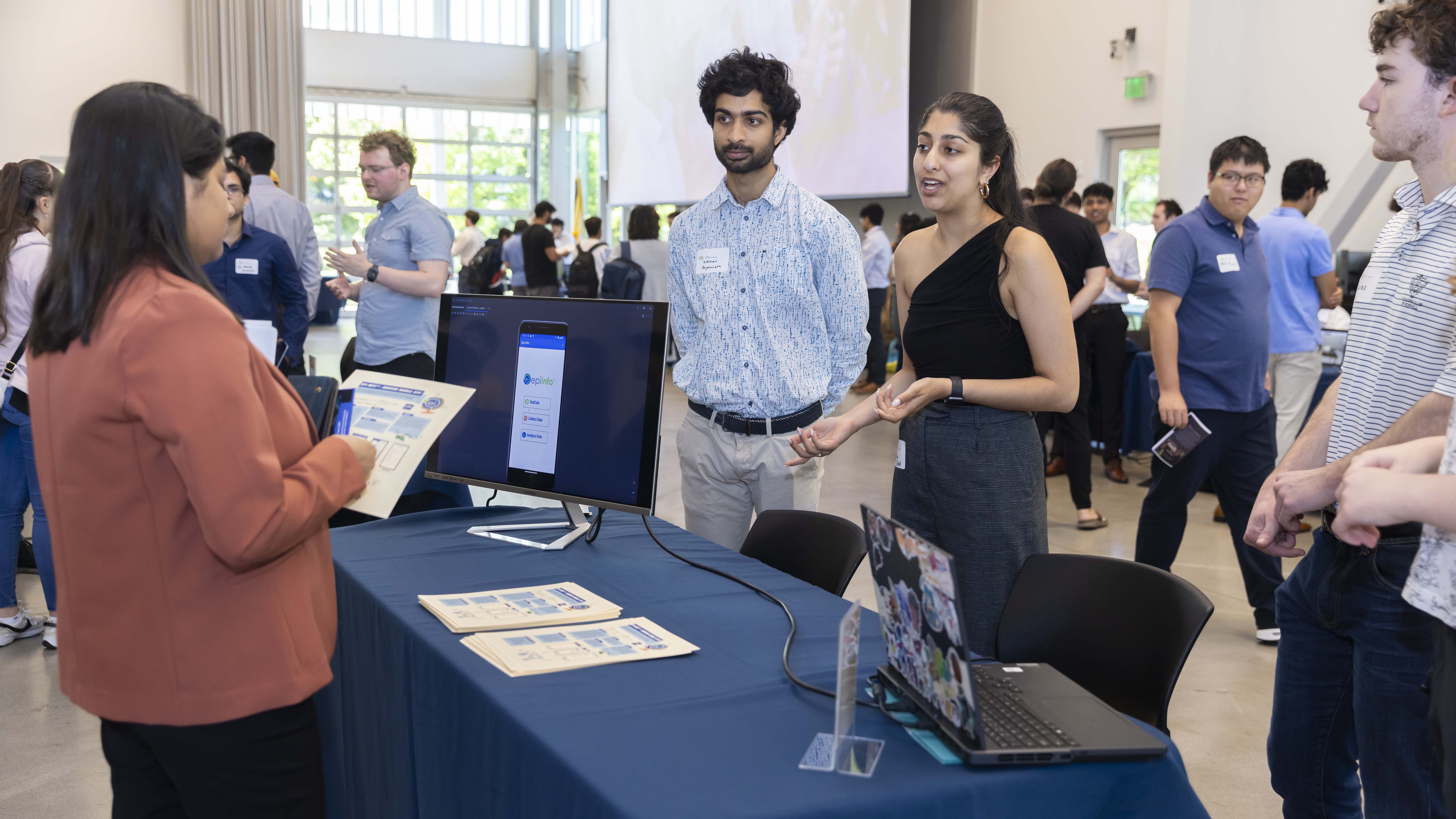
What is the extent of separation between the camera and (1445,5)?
56.2 inches

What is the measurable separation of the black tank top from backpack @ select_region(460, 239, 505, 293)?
10091 mm

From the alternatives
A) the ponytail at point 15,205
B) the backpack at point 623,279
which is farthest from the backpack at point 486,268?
the ponytail at point 15,205

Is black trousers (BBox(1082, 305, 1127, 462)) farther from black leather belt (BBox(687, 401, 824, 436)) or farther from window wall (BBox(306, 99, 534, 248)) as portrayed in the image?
window wall (BBox(306, 99, 534, 248))

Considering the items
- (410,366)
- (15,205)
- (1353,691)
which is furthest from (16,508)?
(1353,691)

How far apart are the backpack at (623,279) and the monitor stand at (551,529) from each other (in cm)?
680

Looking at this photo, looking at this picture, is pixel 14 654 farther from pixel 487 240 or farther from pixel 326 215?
pixel 326 215

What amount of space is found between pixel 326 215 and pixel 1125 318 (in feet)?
42.2

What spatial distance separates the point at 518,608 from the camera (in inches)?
65.0

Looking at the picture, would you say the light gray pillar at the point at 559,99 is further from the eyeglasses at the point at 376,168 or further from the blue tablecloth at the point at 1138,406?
the eyeglasses at the point at 376,168

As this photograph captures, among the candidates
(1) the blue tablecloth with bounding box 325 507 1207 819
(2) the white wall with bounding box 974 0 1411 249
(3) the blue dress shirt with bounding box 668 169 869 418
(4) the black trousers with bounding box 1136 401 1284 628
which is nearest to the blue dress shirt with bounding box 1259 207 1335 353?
(4) the black trousers with bounding box 1136 401 1284 628

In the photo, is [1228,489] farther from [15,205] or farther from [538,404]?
[15,205]

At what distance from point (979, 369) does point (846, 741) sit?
1141 millimetres

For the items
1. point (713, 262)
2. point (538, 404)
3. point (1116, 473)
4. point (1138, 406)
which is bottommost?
point (1116, 473)

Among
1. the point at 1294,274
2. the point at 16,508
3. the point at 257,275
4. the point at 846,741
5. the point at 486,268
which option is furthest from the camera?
the point at 486,268
